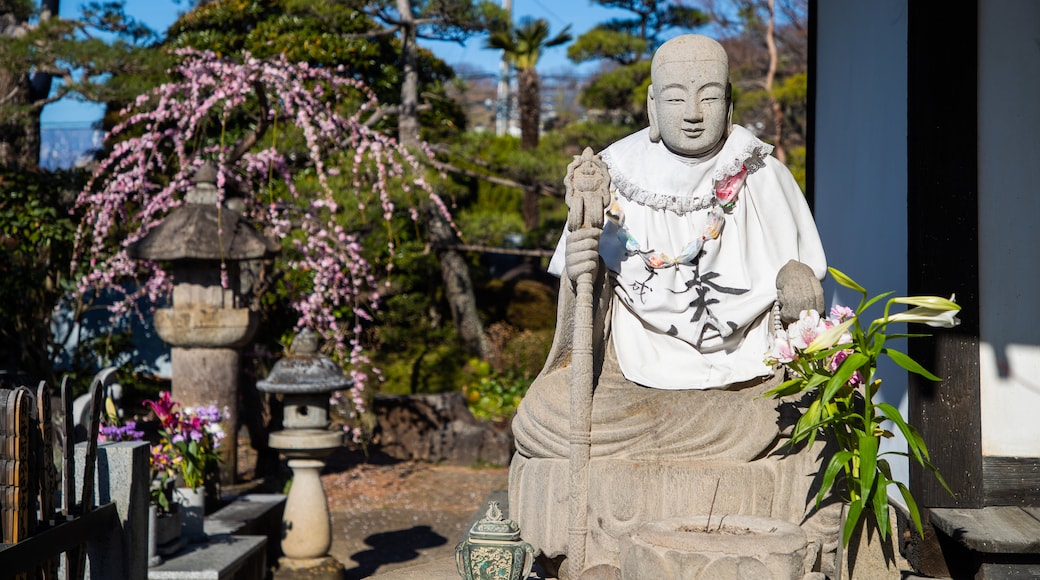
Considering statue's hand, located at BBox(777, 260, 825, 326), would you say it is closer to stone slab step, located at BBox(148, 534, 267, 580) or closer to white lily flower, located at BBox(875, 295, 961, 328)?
white lily flower, located at BBox(875, 295, 961, 328)

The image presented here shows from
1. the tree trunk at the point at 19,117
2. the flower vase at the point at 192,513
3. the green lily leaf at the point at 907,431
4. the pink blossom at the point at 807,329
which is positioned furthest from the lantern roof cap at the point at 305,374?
the tree trunk at the point at 19,117

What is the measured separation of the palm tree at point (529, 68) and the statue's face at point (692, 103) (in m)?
10.5

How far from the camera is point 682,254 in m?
4.10

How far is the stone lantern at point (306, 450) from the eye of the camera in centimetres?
650

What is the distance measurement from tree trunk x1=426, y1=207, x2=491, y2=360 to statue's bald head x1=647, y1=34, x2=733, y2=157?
8.11m

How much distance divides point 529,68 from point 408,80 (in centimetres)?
397

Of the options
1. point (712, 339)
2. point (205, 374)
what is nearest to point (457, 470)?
point (205, 374)

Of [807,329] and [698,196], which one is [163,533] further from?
[807,329]

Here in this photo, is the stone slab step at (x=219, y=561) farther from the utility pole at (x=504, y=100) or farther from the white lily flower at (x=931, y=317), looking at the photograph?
the utility pole at (x=504, y=100)

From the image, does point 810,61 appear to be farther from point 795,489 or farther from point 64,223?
point 64,223

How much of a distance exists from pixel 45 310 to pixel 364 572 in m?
4.49

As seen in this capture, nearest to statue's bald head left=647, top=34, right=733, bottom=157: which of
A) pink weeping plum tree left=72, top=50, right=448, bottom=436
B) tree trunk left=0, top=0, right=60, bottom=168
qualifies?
pink weeping plum tree left=72, top=50, right=448, bottom=436

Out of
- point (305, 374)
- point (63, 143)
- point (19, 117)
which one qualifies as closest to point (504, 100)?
point (63, 143)

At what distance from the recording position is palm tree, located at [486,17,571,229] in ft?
48.4
